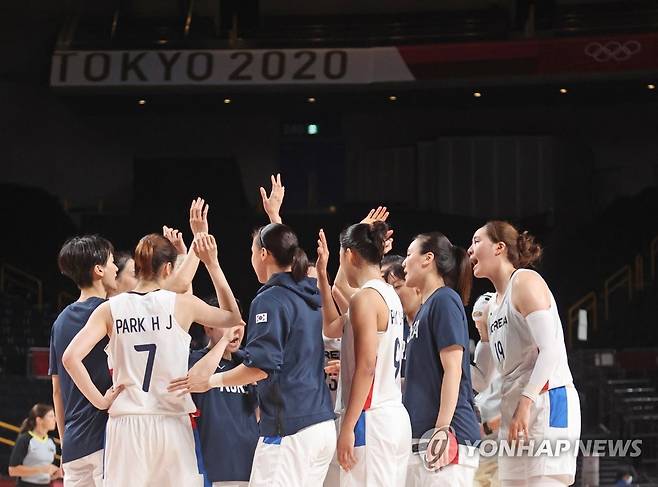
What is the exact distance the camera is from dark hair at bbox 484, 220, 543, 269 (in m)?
5.89

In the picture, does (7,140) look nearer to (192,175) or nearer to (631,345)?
(192,175)

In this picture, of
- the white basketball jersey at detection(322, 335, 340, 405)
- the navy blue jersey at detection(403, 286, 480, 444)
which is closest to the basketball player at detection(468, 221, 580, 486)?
the navy blue jersey at detection(403, 286, 480, 444)

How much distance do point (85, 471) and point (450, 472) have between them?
2015mm

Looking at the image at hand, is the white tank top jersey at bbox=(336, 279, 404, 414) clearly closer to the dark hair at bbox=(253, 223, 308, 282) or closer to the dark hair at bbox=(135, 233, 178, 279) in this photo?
the dark hair at bbox=(253, 223, 308, 282)

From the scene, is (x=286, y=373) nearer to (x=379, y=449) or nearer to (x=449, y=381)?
(x=379, y=449)

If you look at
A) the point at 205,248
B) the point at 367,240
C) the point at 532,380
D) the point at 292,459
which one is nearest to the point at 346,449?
the point at 292,459

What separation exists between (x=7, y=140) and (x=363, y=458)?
70.2 feet

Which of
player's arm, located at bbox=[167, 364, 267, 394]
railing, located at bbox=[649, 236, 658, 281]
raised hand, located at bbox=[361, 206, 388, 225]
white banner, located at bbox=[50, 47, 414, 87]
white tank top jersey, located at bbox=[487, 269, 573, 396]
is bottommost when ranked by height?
player's arm, located at bbox=[167, 364, 267, 394]

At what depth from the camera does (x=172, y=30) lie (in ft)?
76.9

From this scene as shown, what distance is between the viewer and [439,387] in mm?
5602

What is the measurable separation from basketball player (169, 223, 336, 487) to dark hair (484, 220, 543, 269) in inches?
43.7

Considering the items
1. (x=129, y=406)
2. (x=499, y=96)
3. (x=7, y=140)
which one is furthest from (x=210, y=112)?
(x=129, y=406)

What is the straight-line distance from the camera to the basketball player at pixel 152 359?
5500mm

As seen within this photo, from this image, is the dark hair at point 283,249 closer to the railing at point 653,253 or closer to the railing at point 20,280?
the railing at point 653,253
